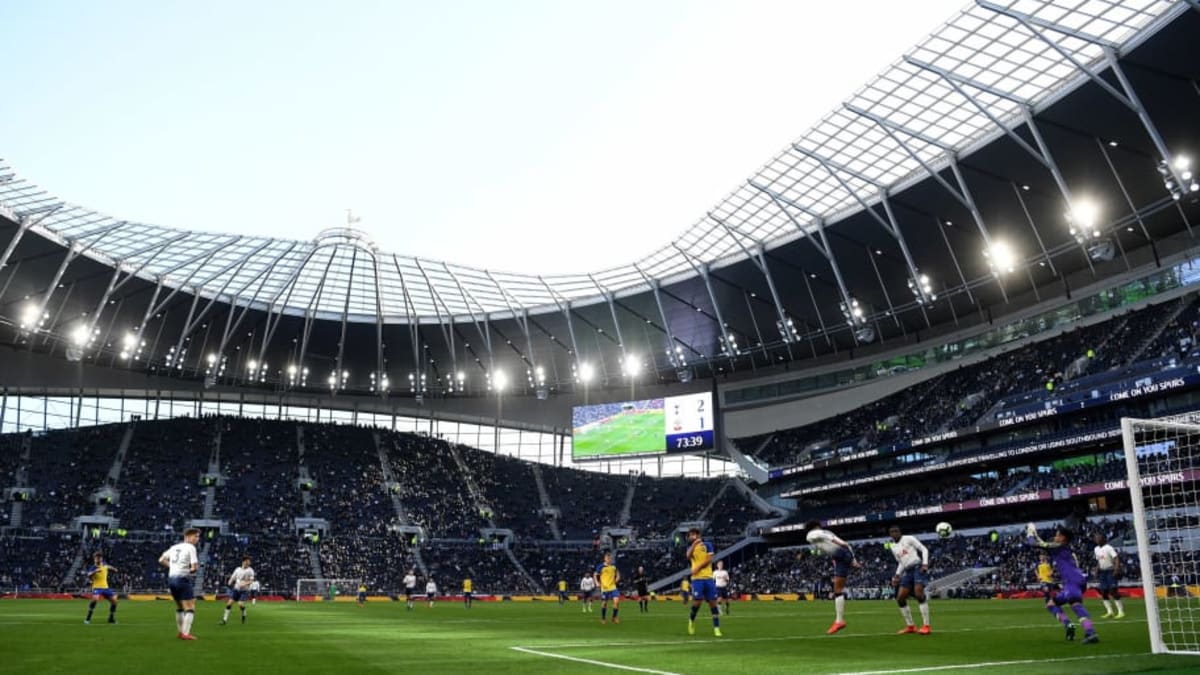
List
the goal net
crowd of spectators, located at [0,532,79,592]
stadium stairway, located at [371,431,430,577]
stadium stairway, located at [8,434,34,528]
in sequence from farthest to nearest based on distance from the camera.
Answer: stadium stairway, located at [371,431,430,577] → stadium stairway, located at [8,434,34,528] → the goal net → crowd of spectators, located at [0,532,79,592]

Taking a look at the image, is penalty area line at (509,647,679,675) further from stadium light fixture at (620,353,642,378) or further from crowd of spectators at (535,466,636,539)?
crowd of spectators at (535,466,636,539)

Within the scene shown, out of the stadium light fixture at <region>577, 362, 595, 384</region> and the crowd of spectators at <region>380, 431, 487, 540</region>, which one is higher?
the stadium light fixture at <region>577, 362, 595, 384</region>

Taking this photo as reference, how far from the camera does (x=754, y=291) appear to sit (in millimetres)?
67375

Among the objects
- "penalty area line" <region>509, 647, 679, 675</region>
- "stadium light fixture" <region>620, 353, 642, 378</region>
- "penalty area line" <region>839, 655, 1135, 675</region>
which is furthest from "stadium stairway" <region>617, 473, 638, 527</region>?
"penalty area line" <region>839, 655, 1135, 675</region>

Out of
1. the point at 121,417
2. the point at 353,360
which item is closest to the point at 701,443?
the point at 353,360

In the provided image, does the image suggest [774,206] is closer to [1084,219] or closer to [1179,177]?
[1084,219]

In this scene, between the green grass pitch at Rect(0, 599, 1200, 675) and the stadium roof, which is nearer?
the green grass pitch at Rect(0, 599, 1200, 675)

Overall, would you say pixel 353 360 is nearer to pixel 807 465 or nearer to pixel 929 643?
pixel 807 465

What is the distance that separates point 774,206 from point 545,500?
36037 millimetres

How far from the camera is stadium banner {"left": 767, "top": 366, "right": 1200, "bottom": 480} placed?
151ft

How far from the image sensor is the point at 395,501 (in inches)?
2886

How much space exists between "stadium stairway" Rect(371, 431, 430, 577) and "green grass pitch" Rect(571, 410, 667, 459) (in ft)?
48.5

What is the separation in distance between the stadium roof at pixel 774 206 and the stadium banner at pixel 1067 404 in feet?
38.0

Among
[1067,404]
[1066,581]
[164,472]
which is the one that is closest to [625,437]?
[1067,404]
